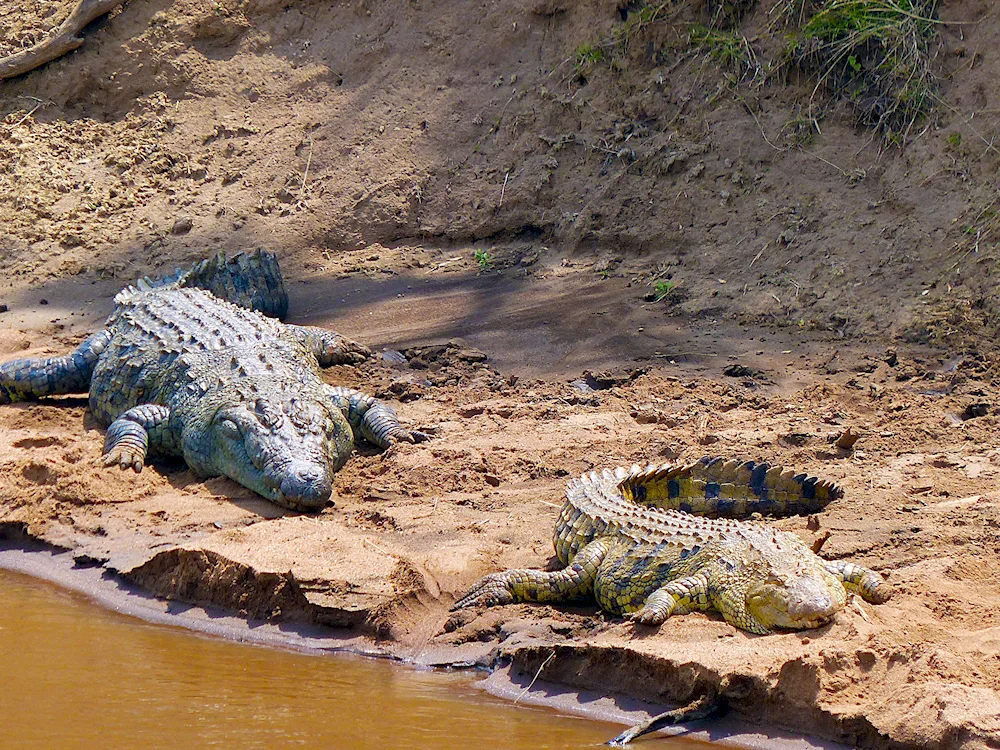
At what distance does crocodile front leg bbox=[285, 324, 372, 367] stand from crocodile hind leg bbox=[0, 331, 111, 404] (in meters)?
1.23

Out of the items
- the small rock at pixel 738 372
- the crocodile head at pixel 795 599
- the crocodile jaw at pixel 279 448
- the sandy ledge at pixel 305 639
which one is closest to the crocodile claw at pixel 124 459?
the crocodile jaw at pixel 279 448

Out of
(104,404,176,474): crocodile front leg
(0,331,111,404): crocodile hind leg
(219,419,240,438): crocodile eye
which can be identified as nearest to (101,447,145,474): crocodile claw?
(104,404,176,474): crocodile front leg

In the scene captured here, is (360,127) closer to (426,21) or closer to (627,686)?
(426,21)

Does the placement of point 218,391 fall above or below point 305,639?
above

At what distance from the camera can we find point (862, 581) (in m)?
4.62

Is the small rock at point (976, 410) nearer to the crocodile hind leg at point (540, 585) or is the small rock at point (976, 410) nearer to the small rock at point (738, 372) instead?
the small rock at point (738, 372)

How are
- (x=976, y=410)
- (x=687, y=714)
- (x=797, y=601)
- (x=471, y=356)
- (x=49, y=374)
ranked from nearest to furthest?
(x=687, y=714) → (x=797, y=601) → (x=976, y=410) → (x=49, y=374) → (x=471, y=356)

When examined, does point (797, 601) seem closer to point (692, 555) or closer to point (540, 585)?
point (692, 555)

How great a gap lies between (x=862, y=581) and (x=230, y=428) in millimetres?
3499

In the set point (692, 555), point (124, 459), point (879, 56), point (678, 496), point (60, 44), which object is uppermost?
point (879, 56)

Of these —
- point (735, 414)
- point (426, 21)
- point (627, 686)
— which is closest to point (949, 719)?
point (627, 686)

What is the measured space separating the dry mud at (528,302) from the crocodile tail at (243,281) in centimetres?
28

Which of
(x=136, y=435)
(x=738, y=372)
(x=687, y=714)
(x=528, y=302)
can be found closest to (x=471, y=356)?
(x=528, y=302)

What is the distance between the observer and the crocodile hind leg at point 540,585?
16.2 feet
